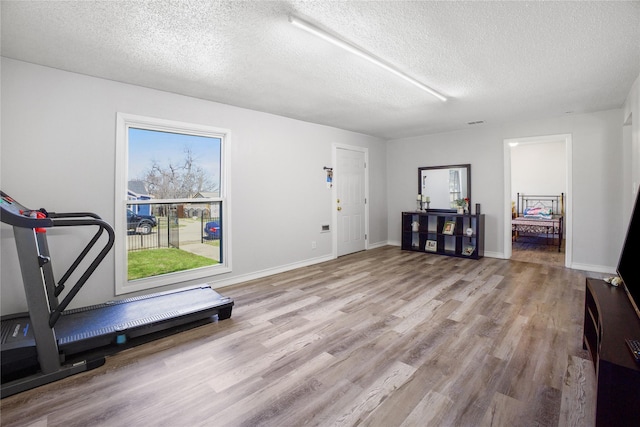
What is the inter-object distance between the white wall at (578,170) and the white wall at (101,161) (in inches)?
129

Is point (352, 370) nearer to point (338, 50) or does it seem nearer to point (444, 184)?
point (338, 50)

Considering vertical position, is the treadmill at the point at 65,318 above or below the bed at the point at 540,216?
below

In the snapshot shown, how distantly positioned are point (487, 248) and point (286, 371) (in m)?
5.04

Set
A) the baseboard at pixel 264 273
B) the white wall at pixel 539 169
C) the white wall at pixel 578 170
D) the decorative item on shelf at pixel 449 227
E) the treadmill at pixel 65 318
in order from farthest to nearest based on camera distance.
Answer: the white wall at pixel 539 169, the decorative item on shelf at pixel 449 227, the white wall at pixel 578 170, the baseboard at pixel 264 273, the treadmill at pixel 65 318

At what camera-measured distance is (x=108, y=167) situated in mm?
3031

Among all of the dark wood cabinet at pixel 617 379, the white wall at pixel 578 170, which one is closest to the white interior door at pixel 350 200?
the white wall at pixel 578 170

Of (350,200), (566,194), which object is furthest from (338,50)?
(566,194)

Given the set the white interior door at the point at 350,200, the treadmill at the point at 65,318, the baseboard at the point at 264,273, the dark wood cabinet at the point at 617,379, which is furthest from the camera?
the white interior door at the point at 350,200

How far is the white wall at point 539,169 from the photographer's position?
23.4 feet

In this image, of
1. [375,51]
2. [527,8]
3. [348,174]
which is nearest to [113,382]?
[375,51]

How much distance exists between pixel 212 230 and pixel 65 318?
1.79m

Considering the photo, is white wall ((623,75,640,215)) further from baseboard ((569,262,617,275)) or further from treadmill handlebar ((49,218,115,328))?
treadmill handlebar ((49,218,115,328))

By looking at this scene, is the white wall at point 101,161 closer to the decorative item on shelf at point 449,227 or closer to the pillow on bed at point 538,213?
the decorative item on shelf at point 449,227

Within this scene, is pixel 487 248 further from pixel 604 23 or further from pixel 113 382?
pixel 113 382
